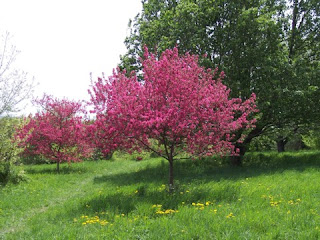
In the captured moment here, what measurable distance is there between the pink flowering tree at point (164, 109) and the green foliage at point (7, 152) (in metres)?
6.23

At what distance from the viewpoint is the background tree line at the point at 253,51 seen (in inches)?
558

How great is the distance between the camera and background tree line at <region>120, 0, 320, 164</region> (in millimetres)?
14180

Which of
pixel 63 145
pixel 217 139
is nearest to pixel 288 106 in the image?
pixel 217 139

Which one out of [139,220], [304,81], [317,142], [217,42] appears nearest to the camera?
[139,220]

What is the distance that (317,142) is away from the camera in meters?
22.6

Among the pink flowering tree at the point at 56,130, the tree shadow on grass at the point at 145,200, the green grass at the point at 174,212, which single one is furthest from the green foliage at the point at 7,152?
the tree shadow on grass at the point at 145,200

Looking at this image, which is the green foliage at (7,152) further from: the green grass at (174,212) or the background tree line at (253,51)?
the background tree line at (253,51)

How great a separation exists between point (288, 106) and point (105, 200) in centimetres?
1100

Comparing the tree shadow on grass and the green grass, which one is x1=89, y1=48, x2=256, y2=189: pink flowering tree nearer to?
the tree shadow on grass

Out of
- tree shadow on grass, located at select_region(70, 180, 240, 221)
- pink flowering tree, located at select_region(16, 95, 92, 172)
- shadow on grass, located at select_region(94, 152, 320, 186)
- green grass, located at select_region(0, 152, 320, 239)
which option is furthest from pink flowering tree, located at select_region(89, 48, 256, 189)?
pink flowering tree, located at select_region(16, 95, 92, 172)

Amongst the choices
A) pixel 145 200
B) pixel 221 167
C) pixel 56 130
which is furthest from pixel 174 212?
pixel 56 130

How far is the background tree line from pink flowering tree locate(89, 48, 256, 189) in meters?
5.83

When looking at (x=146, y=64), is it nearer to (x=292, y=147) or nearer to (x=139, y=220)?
(x=139, y=220)

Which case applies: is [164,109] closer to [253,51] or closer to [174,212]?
[174,212]
